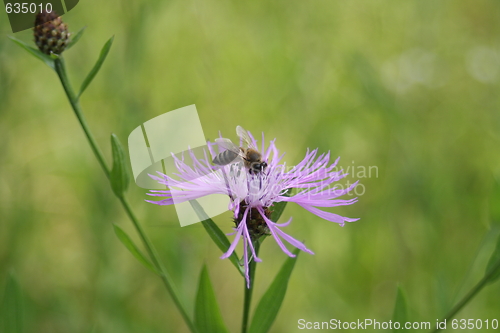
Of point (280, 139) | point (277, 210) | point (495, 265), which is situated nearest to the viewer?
point (277, 210)

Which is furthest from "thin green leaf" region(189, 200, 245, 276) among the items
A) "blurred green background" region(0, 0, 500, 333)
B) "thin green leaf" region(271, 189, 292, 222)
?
"blurred green background" region(0, 0, 500, 333)

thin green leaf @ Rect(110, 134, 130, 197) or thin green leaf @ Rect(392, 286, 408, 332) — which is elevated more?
thin green leaf @ Rect(110, 134, 130, 197)

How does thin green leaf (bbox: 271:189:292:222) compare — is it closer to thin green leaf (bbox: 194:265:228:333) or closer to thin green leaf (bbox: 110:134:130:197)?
thin green leaf (bbox: 194:265:228:333)

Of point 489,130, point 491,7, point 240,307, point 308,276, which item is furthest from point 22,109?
point 491,7

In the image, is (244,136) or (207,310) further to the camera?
(244,136)

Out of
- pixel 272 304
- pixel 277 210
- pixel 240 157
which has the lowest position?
pixel 272 304

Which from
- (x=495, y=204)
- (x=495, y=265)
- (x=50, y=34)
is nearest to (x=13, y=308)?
(x=50, y=34)

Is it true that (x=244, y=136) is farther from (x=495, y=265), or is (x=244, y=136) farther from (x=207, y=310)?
(x=495, y=265)

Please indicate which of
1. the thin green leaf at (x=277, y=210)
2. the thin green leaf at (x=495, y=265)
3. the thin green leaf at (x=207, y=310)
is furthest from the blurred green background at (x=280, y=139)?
the thin green leaf at (x=277, y=210)
